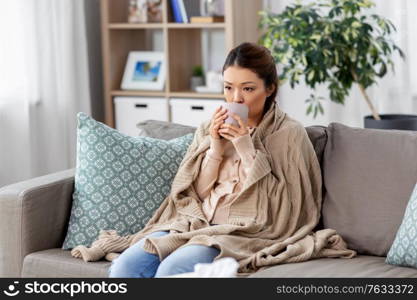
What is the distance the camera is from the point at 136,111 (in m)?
4.85

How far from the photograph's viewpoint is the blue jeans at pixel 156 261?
2326 mm

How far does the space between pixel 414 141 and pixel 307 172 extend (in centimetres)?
35

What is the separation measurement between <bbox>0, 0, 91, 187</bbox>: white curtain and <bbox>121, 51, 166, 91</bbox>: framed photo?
10.4 inches

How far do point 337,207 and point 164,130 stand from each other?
758 mm

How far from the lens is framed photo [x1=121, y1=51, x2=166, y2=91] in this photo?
191 inches

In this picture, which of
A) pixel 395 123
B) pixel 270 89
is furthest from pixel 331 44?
pixel 270 89

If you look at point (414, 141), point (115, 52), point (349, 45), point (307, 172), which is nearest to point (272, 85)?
point (307, 172)

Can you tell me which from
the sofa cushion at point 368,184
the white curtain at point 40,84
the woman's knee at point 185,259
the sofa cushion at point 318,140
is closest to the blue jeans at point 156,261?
the woman's knee at point 185,259

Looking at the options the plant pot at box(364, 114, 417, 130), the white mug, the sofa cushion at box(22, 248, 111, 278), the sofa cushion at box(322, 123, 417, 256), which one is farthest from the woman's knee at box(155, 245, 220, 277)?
the white mug

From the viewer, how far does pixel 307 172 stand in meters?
2.61

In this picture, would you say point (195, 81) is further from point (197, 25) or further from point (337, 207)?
point (337, 207)

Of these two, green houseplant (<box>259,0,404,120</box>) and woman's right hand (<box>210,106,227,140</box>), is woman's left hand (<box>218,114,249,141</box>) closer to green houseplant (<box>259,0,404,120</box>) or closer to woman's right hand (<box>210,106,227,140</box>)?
woman's right hand (<box>210,106,227,140</box>)

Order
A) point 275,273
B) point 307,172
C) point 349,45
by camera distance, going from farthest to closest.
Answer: point 349,45
point 307,172
point 275,273

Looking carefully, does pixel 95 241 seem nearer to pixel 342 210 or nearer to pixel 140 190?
pixel 140 190
